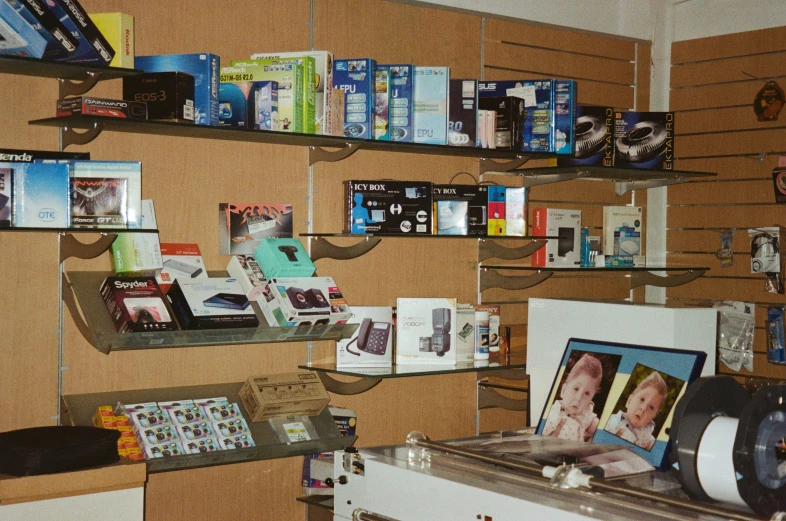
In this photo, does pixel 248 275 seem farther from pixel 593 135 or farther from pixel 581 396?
pixel 593 135

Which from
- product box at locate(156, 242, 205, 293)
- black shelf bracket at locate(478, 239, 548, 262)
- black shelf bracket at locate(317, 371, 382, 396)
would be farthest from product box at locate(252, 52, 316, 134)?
black shelf bracket at locate(478, 239, 548, 262)

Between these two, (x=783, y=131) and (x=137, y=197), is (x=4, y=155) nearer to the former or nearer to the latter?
(x=137, y=197)

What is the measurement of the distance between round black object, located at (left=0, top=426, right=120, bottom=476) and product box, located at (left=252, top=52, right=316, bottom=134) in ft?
4.32

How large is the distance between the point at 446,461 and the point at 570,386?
43 centimetres

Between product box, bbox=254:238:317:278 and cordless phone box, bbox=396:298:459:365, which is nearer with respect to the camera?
product box, bbox=254:238:317:278

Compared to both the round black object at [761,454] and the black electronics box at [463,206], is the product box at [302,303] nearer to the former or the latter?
the black electronics box at [463,206]

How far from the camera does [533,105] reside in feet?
13.3

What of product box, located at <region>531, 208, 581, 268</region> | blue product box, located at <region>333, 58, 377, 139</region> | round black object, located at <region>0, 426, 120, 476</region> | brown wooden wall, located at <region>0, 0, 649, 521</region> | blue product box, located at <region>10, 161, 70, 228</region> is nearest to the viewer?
round black object, located at <region>0, 426, 120, 476</region>

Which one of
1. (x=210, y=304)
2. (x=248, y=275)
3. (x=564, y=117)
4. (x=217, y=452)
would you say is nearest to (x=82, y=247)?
(x=210, y=304)

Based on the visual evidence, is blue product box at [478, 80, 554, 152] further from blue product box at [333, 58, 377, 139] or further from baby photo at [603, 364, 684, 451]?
baby photo at [603, 364, 684, 451]

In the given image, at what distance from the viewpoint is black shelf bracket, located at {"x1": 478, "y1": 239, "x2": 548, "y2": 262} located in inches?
165

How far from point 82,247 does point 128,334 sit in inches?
14.4

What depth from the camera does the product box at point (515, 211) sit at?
13.5ft

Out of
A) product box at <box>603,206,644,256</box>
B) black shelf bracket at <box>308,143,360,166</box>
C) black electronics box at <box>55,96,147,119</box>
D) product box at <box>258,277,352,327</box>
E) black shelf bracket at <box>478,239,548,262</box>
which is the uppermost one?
black electronics box at <box>55,96,147,119</box>
